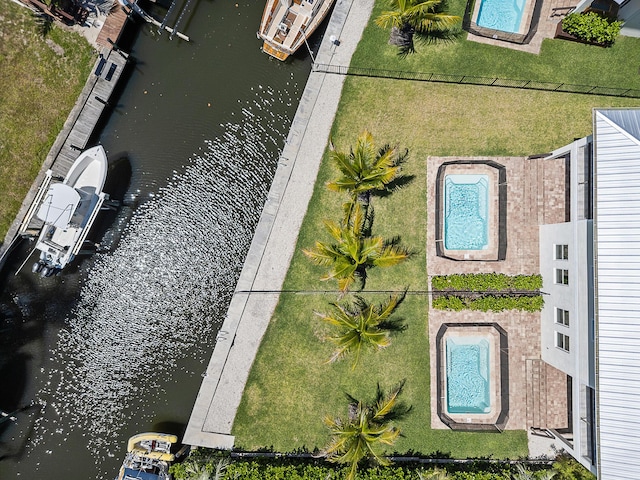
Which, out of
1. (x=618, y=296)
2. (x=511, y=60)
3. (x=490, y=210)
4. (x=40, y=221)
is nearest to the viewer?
(x=618, y=296)

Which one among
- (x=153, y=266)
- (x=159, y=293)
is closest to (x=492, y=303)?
(x=159, y=293)

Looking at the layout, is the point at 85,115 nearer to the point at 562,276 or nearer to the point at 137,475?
the point at 137,475

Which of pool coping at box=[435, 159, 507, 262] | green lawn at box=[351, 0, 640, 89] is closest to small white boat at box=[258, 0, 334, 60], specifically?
green lawn at box=[351, 0, 640, 89]

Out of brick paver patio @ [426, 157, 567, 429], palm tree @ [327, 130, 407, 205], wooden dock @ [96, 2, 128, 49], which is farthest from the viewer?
wooden dock @ [96, 2, 128, 49]

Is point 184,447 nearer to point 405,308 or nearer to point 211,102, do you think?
point 405,308

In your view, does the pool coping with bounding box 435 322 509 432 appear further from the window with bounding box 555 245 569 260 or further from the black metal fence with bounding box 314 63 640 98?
the black metal fence with bounding box 314 63 640 98

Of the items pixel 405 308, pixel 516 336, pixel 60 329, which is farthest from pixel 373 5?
pixel 60 329

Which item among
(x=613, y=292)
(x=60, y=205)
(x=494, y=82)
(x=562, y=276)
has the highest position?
(x=494, y=82)
